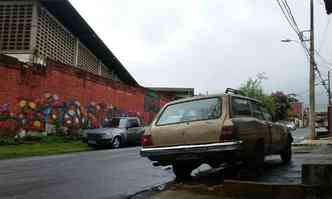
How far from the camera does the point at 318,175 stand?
18.8ft

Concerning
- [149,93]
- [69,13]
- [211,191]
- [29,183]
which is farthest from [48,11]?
A: [211,191]

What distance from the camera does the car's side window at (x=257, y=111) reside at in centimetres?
888

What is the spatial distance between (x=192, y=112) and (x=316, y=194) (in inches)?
117

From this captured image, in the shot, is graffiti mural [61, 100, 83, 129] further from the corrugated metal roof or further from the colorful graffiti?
the corrugated metal roof

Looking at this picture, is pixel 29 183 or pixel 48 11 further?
pixel 48 11

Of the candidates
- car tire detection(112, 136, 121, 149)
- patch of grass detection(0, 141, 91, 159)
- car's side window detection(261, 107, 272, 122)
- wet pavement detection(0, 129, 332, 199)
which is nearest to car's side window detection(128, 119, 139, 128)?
car tire detection(112, 136, 121, 149)

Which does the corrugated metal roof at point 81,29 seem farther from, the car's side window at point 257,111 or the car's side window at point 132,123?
the car's side window at point 257,111

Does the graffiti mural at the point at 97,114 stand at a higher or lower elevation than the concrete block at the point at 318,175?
higher

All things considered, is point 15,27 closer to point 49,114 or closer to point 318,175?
point 49,114

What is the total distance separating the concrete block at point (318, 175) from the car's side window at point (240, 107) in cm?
205

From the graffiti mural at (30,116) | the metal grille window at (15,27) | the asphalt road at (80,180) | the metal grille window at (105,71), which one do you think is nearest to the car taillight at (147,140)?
the asphalt road at (80,180)

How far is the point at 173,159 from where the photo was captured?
7.59m

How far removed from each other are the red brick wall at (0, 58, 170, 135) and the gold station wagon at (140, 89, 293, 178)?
12.6 meters

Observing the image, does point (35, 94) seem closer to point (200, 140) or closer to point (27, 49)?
point (27, 49)
